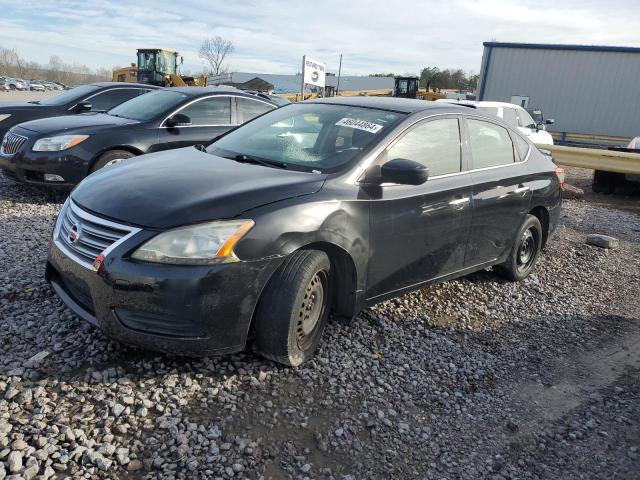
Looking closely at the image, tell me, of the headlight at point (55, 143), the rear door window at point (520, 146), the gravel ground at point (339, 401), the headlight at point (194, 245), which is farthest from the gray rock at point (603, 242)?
the headlight at point (55, 143)

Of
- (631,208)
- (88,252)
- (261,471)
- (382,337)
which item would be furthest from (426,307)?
(631,208)

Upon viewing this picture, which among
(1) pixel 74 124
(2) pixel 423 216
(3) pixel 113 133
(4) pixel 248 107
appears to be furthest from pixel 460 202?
(1) pixel 74 124

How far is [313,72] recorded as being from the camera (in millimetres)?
20922

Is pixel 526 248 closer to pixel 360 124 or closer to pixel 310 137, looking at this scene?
pixel 360 124

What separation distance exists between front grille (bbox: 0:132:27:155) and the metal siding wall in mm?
24596

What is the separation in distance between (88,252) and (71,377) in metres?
0.68

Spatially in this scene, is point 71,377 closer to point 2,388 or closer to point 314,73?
point 2,388

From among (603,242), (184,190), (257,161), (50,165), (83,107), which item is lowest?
(603,242)

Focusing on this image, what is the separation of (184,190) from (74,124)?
4405mm

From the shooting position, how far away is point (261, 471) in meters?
2.33

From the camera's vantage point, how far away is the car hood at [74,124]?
20.7ft

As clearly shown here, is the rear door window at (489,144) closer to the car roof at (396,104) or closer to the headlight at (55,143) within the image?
the car roof at (396,104)

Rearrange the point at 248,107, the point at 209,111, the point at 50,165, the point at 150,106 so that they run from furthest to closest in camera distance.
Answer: the point at 248,107 < the point at 209,111 < the point at 150,106 < the point at 50,165

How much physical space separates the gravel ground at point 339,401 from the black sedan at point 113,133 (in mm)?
2163
